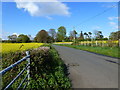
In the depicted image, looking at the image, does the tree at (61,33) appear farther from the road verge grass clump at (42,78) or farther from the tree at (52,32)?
the road verge grass clump at (42,78)

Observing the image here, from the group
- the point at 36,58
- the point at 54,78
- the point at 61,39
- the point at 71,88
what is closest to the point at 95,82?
the point at 71,88

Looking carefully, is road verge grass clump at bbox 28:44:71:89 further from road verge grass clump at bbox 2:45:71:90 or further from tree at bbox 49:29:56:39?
tree at bbox 49:29:56:39

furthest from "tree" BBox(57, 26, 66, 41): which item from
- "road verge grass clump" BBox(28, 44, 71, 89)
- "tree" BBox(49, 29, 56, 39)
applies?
"road verge grass clump" BBox(28, 44, 71, 89)

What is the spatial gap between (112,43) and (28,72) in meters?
21.1

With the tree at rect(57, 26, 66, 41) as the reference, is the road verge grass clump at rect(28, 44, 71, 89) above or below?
below

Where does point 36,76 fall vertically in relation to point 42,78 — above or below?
above

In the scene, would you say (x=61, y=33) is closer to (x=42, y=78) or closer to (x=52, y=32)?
(x=52, y=32)

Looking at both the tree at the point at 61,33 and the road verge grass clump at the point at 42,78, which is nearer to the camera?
the road verge grass clump at the point at 42,78

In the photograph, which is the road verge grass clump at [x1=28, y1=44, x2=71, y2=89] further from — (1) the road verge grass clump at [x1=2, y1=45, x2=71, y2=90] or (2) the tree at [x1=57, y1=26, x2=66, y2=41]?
(2) the tree at [x1=57, y1=26, x2=66, y2=41]

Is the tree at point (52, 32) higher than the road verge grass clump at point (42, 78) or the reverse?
higher

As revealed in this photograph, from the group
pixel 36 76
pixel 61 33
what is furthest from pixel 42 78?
pixel 61 33

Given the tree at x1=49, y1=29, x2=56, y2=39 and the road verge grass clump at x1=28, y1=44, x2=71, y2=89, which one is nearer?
the road verge grass clump at x1=28, y1=44, x2=71, y2=89

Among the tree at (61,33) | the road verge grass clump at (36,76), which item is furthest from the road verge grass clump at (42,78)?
the tree at (61,33)

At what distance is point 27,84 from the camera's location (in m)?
3.53
